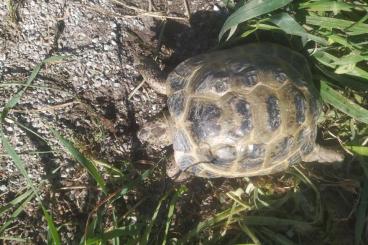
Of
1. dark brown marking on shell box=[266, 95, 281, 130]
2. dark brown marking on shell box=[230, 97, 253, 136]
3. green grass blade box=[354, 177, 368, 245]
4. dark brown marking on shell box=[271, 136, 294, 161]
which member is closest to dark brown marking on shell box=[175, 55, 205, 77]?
dark brown marking on shell box=[230, 97, 253, 136]

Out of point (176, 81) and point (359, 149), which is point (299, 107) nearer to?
point (359, 149)

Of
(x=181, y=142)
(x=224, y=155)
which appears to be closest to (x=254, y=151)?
(x=224, y=155)

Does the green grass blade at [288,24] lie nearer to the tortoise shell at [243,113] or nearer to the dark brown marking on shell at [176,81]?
the tortoise shell at [243,113]

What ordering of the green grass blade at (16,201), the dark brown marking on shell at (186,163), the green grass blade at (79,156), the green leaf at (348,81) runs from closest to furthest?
the green grass blade at (79,156), the green grass blade at (16,201), the dark brown marking on shell at (186,163), the green leaf at (348,81)

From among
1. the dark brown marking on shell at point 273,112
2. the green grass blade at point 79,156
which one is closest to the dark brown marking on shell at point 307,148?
the dark brown marking on shell at point 273,112

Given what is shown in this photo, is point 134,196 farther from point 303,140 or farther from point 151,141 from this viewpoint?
point 303,140

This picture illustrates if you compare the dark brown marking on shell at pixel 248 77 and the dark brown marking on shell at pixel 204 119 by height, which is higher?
the dark brown marking on shell at pixel 248 77

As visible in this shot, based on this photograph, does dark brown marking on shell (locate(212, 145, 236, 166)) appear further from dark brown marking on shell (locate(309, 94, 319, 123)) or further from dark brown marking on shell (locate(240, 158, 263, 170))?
dark brown marking on shell (locate(309, 94, 319, 123))

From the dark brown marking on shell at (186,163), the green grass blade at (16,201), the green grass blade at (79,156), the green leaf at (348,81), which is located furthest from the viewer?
the green leaf at (348,81)
